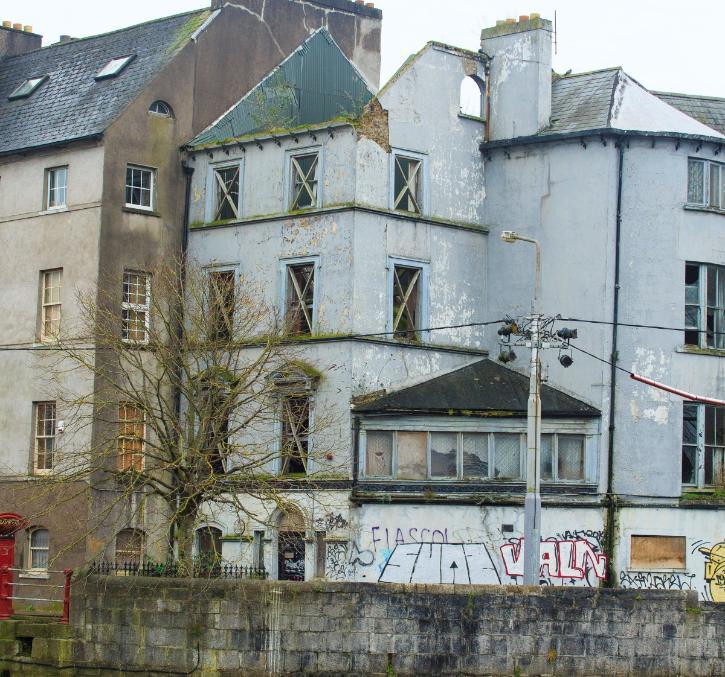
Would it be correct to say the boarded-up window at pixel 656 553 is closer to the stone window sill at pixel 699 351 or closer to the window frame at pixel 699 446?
the window frame at pixel 699 446

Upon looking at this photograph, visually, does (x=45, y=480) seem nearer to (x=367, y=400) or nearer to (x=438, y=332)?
(x=367, y=400)

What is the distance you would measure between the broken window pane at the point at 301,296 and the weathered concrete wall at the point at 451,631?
1281 centimetres

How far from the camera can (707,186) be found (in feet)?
151

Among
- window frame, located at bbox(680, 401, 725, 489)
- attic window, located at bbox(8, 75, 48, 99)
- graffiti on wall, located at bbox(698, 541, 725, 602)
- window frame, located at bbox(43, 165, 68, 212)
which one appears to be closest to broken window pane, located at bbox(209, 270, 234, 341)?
window frame, located at bbox(43, 165, 68, 212)

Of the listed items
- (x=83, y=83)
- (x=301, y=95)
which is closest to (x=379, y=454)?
(x=301, y=95)

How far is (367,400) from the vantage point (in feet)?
145

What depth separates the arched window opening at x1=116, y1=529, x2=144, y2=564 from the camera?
4547 cm

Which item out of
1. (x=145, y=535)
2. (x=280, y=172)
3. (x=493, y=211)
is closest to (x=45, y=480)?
(x=145, y=535)

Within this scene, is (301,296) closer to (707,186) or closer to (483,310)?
(483,310)

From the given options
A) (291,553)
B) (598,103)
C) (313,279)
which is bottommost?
(291,553)

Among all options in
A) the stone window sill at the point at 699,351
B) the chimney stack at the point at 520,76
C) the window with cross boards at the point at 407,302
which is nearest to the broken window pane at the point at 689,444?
the stone window sill at the point at 699,351

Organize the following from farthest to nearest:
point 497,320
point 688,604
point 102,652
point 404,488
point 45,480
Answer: point 497,320
point 404,488
point 45,480
point 102,652
point 688,604

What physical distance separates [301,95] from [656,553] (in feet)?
57.9

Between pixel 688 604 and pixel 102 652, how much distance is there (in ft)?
40.2
